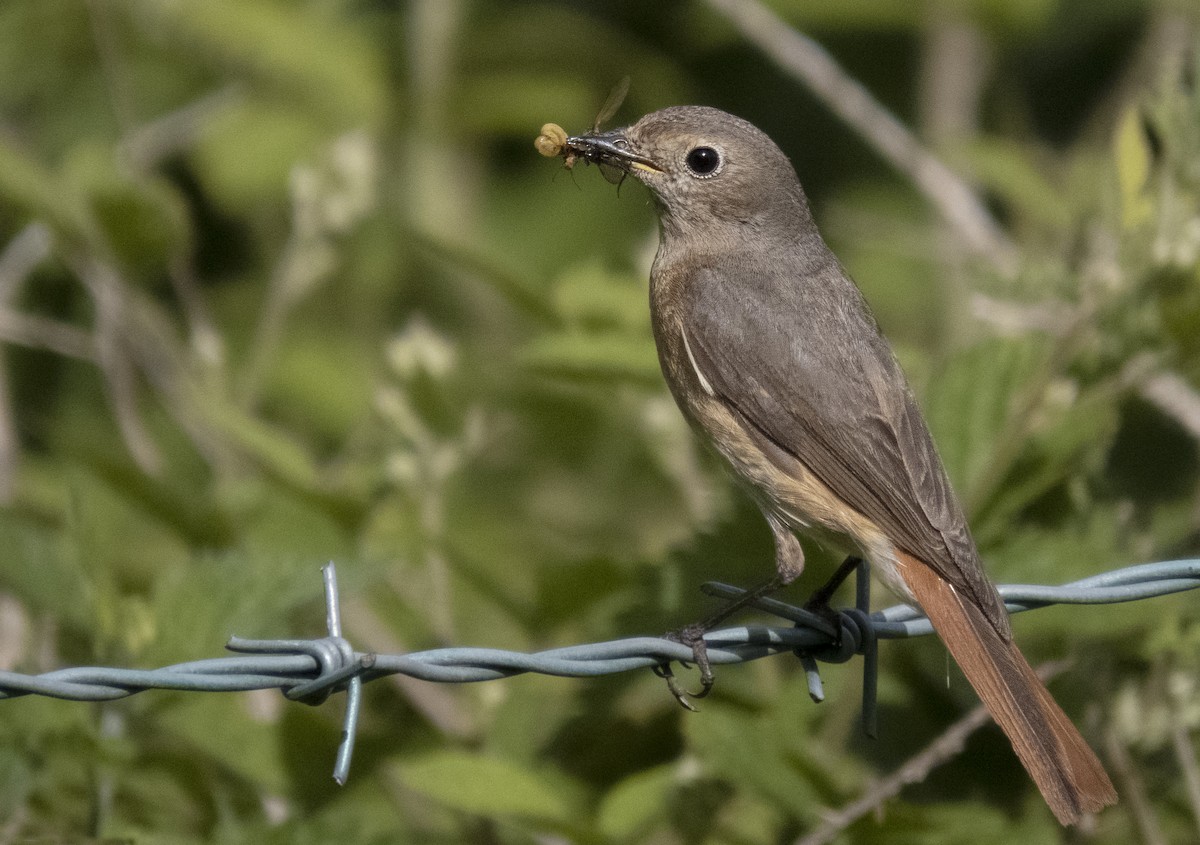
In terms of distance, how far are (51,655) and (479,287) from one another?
3634 mm

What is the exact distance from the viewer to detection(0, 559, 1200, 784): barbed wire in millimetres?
2547

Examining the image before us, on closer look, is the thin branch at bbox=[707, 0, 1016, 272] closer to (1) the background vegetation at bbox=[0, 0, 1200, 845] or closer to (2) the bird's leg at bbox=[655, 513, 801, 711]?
(1) the background vegetation at bbox=[0, 0, 1200, 845]

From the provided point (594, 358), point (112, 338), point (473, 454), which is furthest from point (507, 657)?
point (112, 338)

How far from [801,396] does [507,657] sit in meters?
1.15

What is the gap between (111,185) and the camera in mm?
4691

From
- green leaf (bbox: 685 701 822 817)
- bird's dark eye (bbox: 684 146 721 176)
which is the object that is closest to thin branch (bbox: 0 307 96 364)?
bird's dark eye (bbox: 684 146 721 176)

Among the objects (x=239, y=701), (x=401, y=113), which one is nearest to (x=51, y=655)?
(x=239, y=701)

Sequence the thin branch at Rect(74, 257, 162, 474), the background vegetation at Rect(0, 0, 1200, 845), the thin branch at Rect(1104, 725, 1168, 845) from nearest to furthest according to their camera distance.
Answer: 1. the background vegetation at Rect(0, 0, 1200, 845)
2. the thin branch at Rect(1104, 725, 1168, 845)
3. the thin branch at Rect(74, 257, 162, 474)

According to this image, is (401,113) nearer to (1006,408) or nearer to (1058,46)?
(1058,46)

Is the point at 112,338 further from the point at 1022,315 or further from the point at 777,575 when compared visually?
the point at 1022,315

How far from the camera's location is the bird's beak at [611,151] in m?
3.93

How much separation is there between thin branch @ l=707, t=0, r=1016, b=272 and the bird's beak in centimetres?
183

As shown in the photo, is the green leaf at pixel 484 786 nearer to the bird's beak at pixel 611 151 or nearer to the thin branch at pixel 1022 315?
the bird's beak at pixel 611 151

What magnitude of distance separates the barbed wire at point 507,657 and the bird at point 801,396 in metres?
0.15
